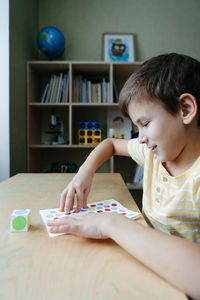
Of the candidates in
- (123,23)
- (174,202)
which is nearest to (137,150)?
(174,202)

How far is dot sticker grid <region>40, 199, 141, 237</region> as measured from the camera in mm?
547

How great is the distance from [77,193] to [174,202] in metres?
0.27

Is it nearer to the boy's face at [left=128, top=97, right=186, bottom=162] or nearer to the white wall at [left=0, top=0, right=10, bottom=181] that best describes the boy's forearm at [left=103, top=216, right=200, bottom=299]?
the boy's face at [left=128, top=97, right=186, bottom=162]

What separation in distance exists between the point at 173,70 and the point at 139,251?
1.33 feet

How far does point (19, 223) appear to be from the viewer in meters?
0.47

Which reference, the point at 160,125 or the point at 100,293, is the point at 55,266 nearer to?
the point at 100,293

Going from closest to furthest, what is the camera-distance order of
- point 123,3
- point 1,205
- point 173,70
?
point 173,70 → point 1,205 → point 123,3

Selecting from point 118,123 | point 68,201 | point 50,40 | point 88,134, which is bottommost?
point 68,201

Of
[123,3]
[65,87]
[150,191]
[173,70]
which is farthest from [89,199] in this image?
[123,3]

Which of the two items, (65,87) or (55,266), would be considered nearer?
(55,266)

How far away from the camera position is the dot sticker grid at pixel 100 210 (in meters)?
0.55

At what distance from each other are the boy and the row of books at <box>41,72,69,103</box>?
5.29ft

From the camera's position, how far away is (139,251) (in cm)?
36

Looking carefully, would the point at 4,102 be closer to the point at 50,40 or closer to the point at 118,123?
the point at 50,40
